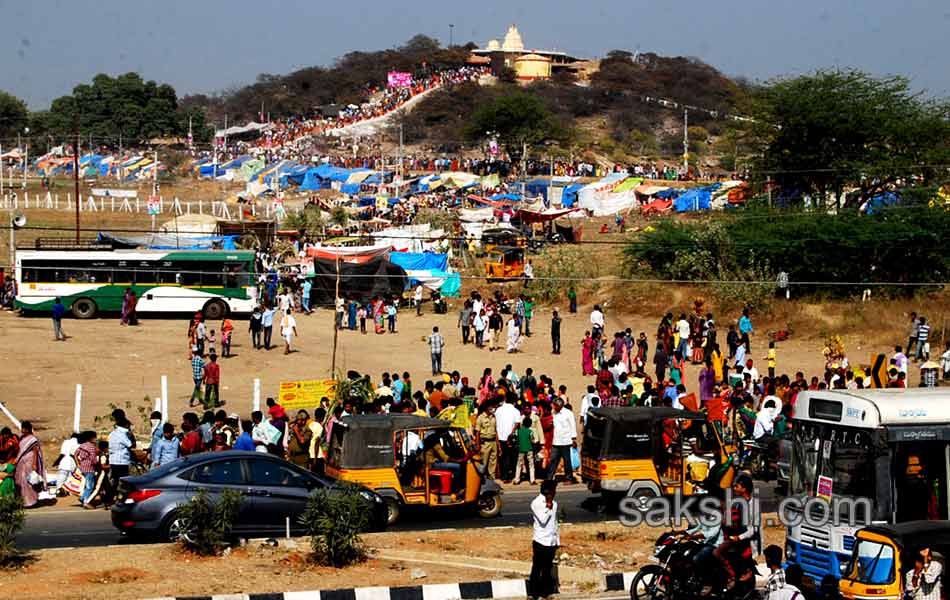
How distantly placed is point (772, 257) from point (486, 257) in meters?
12.7

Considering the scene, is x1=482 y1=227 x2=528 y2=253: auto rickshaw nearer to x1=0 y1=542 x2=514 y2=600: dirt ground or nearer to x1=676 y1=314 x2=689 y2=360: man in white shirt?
x1=676 y1=314 x2=689 y2=360: man in white shirt

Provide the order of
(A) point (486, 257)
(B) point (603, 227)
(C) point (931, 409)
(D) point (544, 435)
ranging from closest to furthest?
(C) point (931, 409) → (D) point (544, 435) → (A) point (486, 257) → (B) point (603, 227)

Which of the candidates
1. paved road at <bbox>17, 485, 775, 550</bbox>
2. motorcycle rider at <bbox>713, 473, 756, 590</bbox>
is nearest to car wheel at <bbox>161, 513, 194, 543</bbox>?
paved road at <bbox>17, 485, 775, 550</bbox>

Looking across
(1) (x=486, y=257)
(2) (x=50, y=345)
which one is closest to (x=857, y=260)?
(1) (x=486, y=257)

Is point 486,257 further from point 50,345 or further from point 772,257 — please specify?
point 50,345

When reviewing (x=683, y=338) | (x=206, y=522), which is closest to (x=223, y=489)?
(x=206, y=522)

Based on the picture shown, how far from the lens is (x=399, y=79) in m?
186

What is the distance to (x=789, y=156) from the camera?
52906 millimetres

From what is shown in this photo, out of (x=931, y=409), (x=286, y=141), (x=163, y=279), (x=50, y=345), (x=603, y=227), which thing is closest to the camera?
(x=931, y=409)

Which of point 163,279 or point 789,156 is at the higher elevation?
point 789,156

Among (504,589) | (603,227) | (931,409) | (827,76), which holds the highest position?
(827,76)

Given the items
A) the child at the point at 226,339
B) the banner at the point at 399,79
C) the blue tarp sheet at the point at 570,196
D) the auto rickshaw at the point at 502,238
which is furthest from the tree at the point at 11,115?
the child at the point at 226,339

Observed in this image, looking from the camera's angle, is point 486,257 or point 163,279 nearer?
point 163,279

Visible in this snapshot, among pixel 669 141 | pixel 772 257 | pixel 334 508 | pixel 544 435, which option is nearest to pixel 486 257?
pixel 772 257
